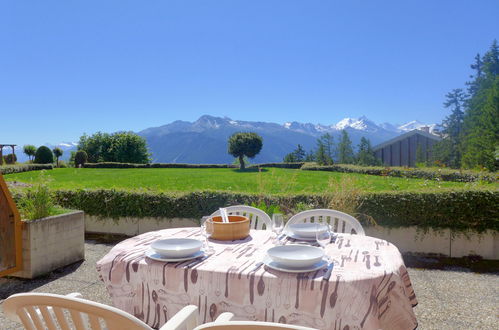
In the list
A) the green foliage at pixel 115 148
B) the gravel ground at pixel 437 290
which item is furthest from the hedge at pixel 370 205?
the green foliage at pixel 115 148

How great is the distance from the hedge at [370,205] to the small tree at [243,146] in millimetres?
22629

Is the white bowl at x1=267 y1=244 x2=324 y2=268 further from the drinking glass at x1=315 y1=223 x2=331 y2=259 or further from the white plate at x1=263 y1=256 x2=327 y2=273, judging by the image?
the drinking glass at x1=315 y1=223 x2=331 y2=259

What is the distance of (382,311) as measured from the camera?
1567 millimetres

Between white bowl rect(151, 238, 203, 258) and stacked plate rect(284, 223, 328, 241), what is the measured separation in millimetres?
629

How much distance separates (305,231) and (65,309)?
142cm

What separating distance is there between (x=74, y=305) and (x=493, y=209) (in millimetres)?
4789

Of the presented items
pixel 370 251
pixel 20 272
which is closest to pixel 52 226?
pixel 20 272

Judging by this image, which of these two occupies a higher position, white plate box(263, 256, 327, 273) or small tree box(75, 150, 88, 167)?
small tree box(75, 150, 88, 167)

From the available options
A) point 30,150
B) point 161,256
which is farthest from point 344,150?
point 161,256

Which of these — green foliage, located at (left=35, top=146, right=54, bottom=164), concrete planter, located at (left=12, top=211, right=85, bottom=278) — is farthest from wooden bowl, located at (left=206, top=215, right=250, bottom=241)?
green foliage, located at (left=35, top=146, right=54, bottom=164)

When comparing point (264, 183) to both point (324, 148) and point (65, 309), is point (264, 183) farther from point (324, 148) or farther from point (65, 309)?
point (324, 148)

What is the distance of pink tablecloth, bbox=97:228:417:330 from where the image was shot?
4.92 ft

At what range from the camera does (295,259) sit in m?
1.63

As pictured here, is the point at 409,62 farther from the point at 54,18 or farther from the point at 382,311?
the point at 382,311
